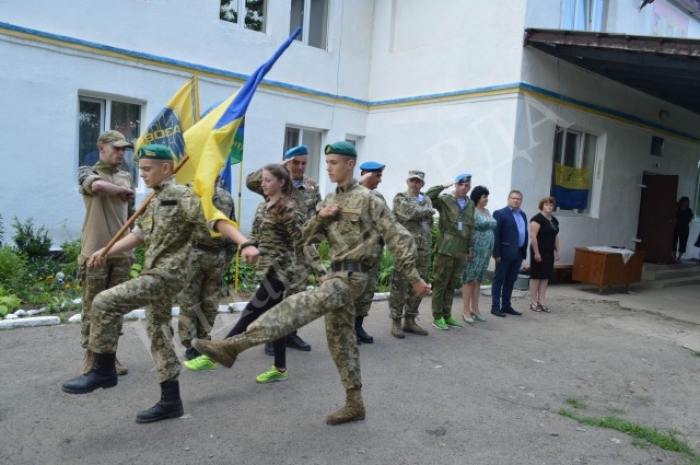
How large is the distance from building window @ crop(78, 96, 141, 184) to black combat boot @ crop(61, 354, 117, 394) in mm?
6281

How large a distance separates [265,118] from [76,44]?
137 inches

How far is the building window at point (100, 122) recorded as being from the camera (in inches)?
349

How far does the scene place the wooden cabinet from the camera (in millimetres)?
9906

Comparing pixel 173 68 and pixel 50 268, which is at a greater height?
pixel 173 68

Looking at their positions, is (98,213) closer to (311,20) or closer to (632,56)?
(311,20)

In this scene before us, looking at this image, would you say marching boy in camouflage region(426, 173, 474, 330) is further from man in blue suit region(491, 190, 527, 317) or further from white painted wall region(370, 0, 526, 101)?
white painted wall region(370, 0, 526, 101)

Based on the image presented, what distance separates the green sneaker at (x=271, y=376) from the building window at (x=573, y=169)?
812 cm

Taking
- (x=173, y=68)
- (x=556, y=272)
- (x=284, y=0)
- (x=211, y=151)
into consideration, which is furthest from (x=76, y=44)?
(x=556, y=272)

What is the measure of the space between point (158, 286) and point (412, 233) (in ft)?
10.9

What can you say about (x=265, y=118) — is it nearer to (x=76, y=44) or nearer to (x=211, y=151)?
(x=76, y=44)

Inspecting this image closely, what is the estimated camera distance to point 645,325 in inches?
307

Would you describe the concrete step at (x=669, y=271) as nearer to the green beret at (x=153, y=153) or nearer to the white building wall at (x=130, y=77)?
the white building wall at (x=130, y=77)

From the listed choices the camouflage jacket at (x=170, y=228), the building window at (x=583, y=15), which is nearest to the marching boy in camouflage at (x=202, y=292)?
the camouflage jacket at (x=170, y=228)

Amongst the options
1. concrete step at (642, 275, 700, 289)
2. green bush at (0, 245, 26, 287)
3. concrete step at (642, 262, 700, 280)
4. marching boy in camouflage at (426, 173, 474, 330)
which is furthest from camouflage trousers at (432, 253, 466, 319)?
concrete step at (642, 262, 700, 280)
